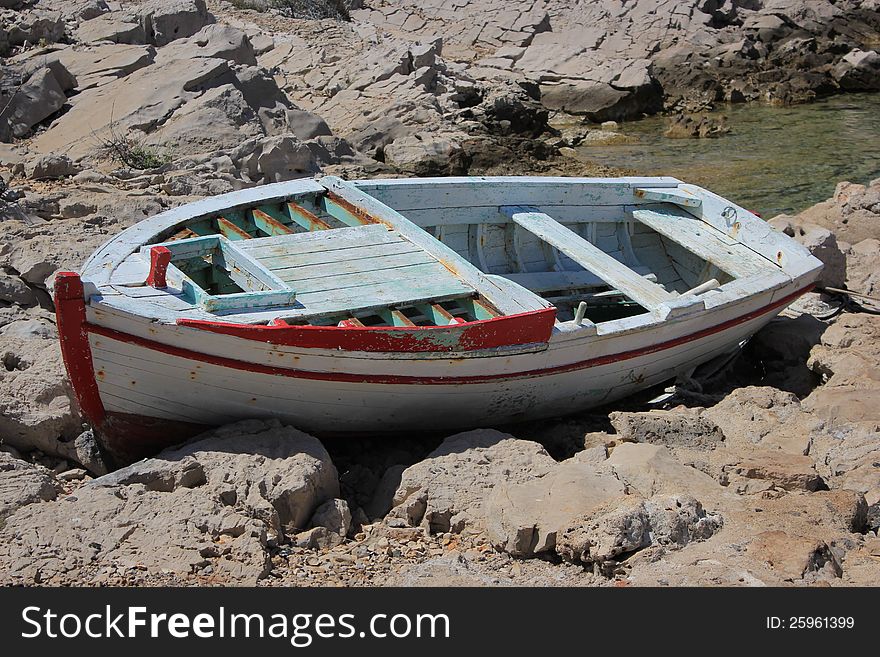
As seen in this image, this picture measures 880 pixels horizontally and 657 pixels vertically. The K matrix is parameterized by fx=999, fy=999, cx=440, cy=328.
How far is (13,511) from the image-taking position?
495cm

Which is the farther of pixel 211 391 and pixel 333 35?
pixel 333 35

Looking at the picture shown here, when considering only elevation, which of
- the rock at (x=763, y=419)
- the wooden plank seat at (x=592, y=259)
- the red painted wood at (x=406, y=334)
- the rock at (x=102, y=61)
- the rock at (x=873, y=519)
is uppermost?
the rock at (x=102, y=61)

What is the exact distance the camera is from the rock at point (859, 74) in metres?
20.0

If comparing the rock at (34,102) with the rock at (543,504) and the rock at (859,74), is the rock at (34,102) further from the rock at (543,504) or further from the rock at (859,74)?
the rock at (859,74)

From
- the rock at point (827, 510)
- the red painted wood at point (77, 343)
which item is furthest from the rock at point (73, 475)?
the rock at point (827, 510)

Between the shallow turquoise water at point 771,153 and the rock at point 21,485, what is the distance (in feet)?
32.0

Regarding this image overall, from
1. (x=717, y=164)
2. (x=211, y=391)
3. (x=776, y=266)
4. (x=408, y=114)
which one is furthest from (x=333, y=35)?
(x=211, y=391)

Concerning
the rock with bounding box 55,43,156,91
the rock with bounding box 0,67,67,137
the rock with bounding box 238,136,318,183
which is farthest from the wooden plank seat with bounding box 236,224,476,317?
the rock with bounding box 55,43,156,91

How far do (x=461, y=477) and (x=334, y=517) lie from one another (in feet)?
2.41

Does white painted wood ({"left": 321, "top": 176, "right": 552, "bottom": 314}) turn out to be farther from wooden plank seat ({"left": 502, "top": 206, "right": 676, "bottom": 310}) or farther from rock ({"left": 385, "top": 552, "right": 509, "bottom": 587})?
rock ({"left": 385, "top": 552, "right": 509, "bottom": 587})

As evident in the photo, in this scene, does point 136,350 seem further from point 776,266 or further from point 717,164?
point 717,164

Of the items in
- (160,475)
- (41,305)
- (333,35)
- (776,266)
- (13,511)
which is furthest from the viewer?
(333,35)

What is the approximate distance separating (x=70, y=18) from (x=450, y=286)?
35.9 ft

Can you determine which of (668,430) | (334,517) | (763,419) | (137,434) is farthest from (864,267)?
(137,434)
